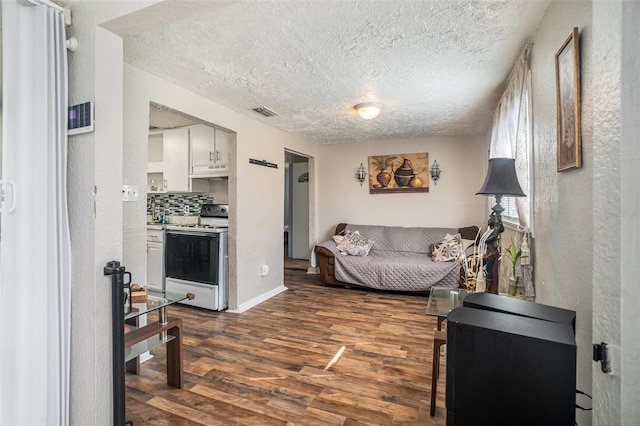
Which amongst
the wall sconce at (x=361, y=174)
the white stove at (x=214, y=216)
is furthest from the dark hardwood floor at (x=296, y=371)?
the wall sconce at (x=361, y=174)

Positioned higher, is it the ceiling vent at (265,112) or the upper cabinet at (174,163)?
the ceiling vent at (265,112)

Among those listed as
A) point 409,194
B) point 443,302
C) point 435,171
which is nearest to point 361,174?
A: point 409,194

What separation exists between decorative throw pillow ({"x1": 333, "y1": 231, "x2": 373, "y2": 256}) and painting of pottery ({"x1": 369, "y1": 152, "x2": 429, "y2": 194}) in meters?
0.90

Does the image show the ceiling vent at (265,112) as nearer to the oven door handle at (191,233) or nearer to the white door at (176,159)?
the white door at (176,159)

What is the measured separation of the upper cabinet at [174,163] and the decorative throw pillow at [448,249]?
11.2ft

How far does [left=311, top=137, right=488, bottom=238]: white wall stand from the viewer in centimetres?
470

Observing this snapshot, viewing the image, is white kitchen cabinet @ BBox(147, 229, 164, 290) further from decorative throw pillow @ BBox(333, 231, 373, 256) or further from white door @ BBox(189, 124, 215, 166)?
decorative throw pillow @ BBox(333, 231, 373, 256)

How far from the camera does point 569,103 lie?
4.19 ft

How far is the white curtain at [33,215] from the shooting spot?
4.19 ft

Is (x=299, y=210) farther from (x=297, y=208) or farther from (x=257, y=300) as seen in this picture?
(x=257, y=300)

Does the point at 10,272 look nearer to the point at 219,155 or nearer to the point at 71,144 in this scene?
the point at 71,144

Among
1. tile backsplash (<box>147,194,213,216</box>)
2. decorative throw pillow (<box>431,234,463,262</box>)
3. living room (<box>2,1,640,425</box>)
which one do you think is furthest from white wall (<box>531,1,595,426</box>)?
tile backsplash (<box>147,194,213,216</box>)

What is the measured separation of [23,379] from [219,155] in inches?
114

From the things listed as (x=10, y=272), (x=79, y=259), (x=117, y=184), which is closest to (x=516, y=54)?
(x=117, y=184)
